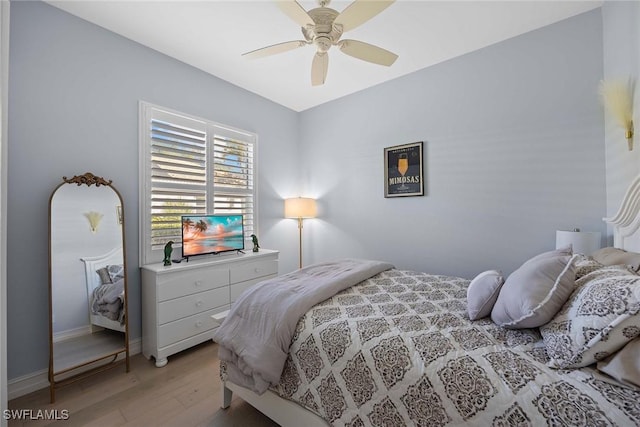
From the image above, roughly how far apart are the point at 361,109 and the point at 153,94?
238cm

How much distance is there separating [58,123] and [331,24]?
2.20 m

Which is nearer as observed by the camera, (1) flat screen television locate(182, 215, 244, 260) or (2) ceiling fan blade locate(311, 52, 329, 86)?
(2) ceiling fan blade locate(311, 52, 329, 86)

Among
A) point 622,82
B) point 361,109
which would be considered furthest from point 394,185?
point 622,82

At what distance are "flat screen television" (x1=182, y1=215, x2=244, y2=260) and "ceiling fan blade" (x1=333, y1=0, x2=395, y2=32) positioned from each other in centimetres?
219

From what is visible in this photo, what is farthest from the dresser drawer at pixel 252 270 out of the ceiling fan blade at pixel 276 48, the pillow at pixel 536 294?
the pillow at pixel 536 294

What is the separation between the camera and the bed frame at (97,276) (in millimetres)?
2094

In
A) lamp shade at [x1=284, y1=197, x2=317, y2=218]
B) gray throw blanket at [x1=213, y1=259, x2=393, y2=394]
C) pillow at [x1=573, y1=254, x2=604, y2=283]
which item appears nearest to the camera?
pillow at [x1=573, y1=254, x2=604, y2=283]

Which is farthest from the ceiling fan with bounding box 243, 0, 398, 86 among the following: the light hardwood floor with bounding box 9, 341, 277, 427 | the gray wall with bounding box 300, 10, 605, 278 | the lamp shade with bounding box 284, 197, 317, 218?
the light hardwood floor with bounding box 9, 341, 277, 427

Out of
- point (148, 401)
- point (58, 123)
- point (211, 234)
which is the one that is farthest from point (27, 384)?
point (58, 123)

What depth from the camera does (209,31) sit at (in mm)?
2354

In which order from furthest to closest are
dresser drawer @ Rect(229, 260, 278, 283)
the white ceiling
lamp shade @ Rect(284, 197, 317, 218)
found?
1. lamp shade @ Rect(284, 197, 317, 218)
2. dresser drawer @ Rect(229, 260, 278, 283)
3. the white ceiling

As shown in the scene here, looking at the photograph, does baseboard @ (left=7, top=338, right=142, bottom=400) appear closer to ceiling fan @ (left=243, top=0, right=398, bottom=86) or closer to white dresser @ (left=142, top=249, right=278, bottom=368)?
white dresser @ (left=142, top=249, right=278, bottom=368)

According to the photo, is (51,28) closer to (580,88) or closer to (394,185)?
(394,185)

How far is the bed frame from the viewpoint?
6.87 ft
